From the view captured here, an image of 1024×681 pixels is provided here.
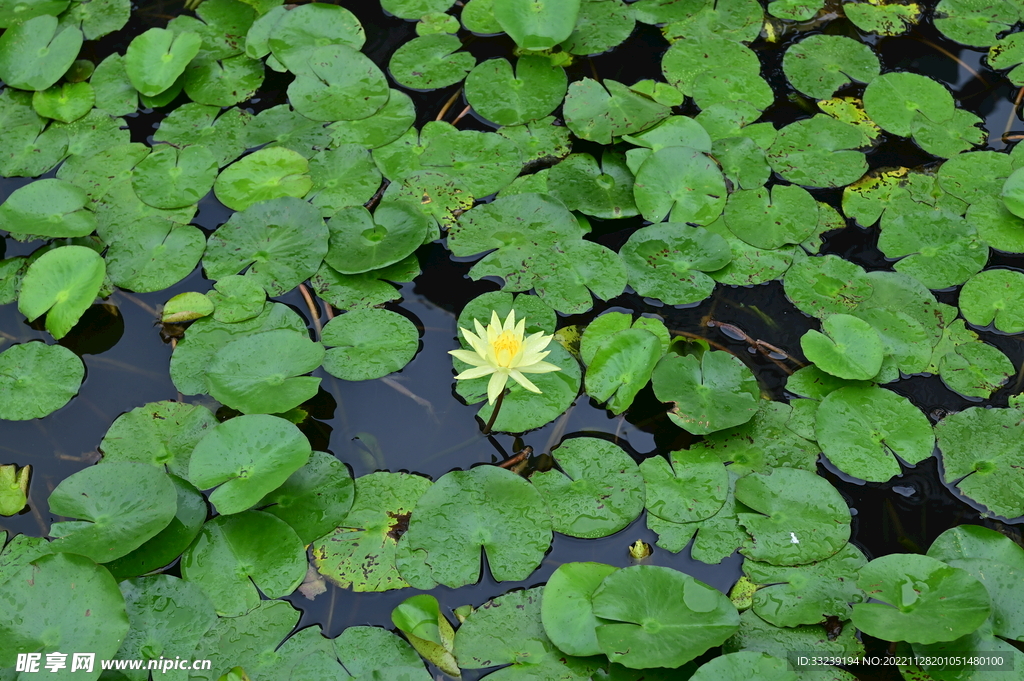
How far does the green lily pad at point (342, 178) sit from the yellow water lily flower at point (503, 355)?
3.61 ft

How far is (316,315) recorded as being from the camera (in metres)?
2.89

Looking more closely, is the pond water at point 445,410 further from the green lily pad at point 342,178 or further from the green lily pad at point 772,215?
the green lily pad at point 342,178

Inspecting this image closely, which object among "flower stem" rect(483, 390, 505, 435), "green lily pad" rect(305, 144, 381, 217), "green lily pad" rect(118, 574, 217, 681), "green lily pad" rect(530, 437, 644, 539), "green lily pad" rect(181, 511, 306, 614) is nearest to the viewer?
"green lily pad" rect(118, 574, 217, 681)

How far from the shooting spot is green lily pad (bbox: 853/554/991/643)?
2.04 metres

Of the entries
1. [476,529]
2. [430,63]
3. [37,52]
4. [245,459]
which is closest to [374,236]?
[245,459]

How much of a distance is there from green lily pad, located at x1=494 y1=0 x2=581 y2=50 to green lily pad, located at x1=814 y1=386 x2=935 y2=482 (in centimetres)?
209

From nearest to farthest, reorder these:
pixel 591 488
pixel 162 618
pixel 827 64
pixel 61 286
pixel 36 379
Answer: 1. pixel 162 618
2. pixel 591 488
3. pixel 36 379
4. pixel 61 286
5. pixel 827 64

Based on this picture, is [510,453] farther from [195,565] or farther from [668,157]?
[668,157]

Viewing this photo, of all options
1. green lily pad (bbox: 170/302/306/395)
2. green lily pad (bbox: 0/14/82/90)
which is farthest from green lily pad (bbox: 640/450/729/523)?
green lily pad (bbox: 0/14/82/90)

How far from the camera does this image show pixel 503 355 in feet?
7.68

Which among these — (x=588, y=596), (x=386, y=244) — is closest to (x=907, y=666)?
(x=588, y=596)

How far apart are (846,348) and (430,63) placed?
7.84 feet

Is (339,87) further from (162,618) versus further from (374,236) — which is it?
(162,618)

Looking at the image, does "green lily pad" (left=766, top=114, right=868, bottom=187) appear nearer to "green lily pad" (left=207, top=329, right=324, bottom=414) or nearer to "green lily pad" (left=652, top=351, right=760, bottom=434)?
"green lily pad" (left=652, top=351, right=760, bottom=434)
